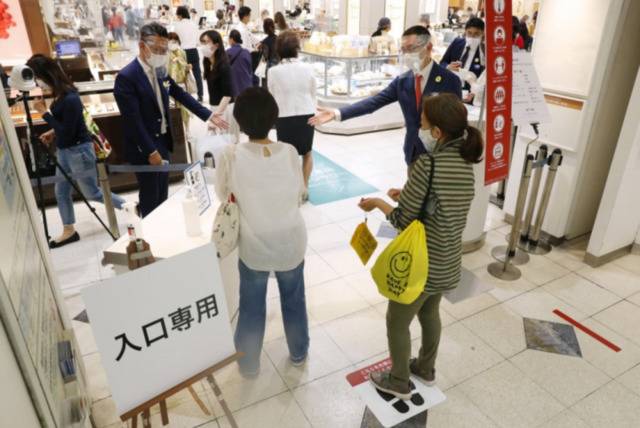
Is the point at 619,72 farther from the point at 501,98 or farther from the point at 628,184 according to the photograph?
the point at 501,98

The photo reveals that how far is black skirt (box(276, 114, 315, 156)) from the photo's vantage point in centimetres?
439

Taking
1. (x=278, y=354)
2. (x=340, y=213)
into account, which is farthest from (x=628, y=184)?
(x=278, y=354)

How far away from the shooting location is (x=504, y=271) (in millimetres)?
3705

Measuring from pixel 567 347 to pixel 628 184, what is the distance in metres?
1.46

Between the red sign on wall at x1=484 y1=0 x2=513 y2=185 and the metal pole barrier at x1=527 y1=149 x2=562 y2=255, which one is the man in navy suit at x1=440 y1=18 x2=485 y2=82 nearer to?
the metal pole barrier at x1=527 y1=149 x2=562 y2=255

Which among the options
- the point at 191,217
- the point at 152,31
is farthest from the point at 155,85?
the point at 191,217

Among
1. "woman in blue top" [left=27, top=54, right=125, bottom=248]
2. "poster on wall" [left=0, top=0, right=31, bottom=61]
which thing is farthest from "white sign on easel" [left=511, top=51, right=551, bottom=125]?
"poster on wall" [left=0, top=0, right=31, bottom=61]

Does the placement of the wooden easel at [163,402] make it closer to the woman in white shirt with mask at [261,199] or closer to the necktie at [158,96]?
the woman in white shirt with mask at [261,199]

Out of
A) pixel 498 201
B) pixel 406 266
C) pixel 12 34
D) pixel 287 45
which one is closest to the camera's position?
pixel 406 266

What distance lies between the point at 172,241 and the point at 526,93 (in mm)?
2617

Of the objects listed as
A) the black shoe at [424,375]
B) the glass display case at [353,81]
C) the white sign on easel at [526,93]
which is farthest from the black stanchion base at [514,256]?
the glass display case at [353,81]

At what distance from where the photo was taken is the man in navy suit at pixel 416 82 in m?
3.31

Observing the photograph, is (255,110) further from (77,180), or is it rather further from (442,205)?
(77,180)

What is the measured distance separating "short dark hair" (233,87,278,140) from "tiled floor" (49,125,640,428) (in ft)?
4.69
